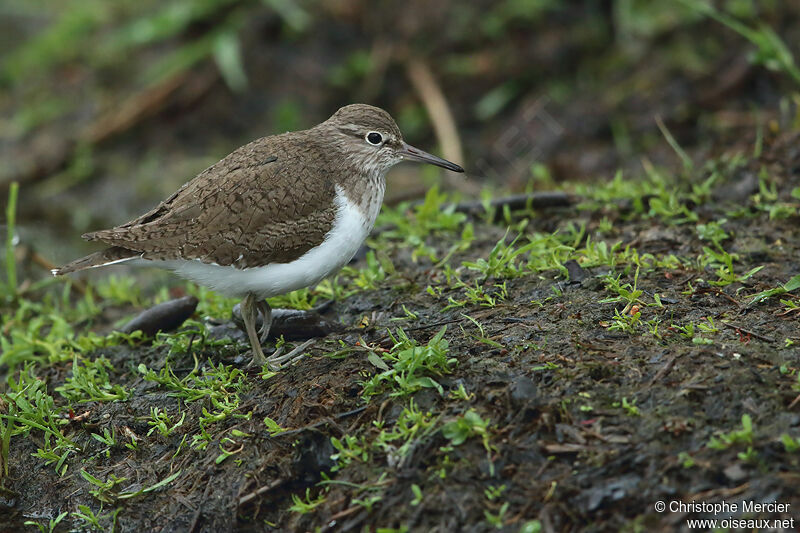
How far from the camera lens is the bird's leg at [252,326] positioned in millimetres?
5582

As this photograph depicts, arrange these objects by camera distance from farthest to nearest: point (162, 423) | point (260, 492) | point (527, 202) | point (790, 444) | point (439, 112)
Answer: point (439, 112)
point (527, 202)
point (162, 423)
point (260, 492)
point (790, 444)

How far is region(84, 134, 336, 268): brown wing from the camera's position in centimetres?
545

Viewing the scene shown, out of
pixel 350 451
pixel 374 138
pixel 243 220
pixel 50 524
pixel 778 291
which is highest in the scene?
pixel 374 138

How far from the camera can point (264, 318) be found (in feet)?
19.8

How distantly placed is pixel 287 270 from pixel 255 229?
1.12ft

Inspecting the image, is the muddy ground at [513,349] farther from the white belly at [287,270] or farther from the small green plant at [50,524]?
the white belly at [287,270]

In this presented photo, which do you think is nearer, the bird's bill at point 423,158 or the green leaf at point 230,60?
the bird's bill at point 423,158

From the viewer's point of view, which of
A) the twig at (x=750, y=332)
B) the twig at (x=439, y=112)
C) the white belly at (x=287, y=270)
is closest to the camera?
the twig at (x=750, y=332)

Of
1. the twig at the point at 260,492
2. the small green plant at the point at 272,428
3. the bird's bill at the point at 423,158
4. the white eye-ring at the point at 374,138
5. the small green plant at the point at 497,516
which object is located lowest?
the twig at the point at 260,492

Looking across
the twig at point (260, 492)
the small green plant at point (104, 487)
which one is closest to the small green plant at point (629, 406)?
the twig at point (260, 492)

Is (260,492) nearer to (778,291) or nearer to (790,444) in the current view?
(790,444)

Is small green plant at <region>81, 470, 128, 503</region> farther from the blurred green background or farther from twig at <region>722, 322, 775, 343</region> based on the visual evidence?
the blurred green background

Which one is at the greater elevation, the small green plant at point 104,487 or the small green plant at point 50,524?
the small green plant at point 104,487

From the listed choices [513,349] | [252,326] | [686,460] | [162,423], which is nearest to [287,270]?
[252,326]
